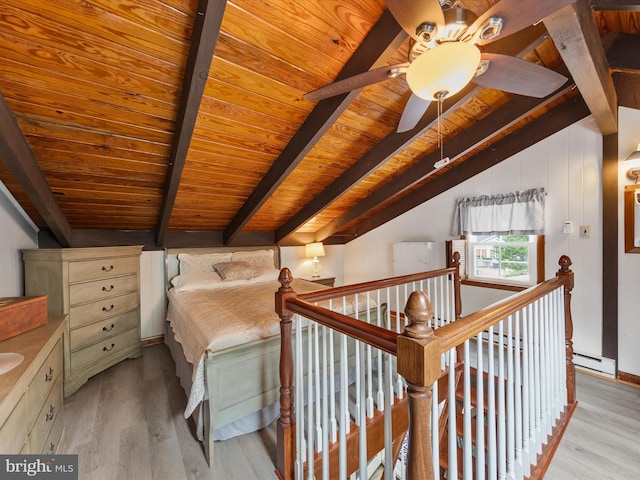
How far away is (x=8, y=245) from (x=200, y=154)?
175 cm

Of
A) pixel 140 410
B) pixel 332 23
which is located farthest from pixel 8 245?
pixel 332 23

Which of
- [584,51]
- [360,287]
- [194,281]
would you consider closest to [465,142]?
[584,51]

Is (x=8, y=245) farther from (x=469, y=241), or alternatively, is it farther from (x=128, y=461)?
(x=469, y=241)

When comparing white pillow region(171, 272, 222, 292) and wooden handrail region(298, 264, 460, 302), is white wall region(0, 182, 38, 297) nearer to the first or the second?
white pillow region(171, 272, 222, 292)

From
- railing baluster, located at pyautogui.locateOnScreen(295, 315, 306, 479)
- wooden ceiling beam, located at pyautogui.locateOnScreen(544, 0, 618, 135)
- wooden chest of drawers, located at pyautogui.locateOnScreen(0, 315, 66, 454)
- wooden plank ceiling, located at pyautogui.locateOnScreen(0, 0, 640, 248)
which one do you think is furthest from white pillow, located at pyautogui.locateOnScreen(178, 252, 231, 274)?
wooden ceiling beam, located at pyautogui.locateOnScreen(544, 0, 618, 135)

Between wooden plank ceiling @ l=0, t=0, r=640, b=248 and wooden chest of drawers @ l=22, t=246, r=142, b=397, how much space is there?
40 centimetres

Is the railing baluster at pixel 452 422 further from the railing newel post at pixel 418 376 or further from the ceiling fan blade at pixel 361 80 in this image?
the ceiling fan blade at pixel 361 80

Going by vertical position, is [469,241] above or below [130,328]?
above

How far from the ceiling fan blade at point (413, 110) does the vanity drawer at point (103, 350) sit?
10.8 ft

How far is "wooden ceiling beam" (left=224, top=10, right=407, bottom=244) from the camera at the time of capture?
1.49 metres

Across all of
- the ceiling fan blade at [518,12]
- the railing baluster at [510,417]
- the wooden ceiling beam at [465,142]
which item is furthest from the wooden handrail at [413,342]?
the wooden ceiling beam at [465,142]

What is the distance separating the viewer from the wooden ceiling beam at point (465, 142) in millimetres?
2295

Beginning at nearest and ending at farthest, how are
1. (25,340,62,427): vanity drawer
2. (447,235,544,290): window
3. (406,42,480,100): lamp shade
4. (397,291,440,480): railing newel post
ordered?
(397,291,440,480): railing newel post → (406,42,480,100): lamp shade → (25,340,62,427): vanity drawer → (447,235,544,290): window

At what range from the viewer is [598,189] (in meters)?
2.57
